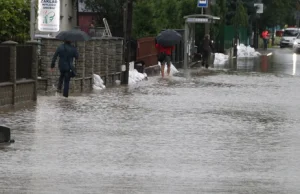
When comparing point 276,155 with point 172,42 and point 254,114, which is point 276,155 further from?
point 172,42

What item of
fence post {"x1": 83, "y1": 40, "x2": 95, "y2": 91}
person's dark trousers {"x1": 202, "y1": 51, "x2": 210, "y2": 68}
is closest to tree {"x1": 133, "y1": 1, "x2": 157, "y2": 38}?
person's dark trousers {"x1": 202, "y1": 51, "x2": 210, "y2": 68}

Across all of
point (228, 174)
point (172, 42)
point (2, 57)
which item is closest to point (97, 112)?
point (2, 57)

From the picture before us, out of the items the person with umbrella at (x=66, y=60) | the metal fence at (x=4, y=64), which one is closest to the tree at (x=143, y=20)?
the person with umbrella at (x=66, y=60)

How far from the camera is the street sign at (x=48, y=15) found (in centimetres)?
2930

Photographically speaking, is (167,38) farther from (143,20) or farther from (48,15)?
(48,15)

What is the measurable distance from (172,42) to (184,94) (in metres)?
9.78

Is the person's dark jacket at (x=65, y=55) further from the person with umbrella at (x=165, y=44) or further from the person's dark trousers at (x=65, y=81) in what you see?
the person with umbrella at (x=165, y=44)

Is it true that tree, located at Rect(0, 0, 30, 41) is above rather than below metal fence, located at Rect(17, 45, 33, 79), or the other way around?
above

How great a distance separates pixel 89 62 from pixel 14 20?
8.53 feet

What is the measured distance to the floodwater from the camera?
11422 millimetres

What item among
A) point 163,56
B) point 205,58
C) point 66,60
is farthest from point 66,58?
point 205,58

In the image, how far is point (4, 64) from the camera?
847 inches

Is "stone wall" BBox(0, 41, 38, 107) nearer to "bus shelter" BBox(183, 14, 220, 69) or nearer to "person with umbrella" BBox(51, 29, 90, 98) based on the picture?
"person with umbrella" BBox(51, 29, 90, 98)

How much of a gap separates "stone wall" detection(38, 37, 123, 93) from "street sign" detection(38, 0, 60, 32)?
1457mm
